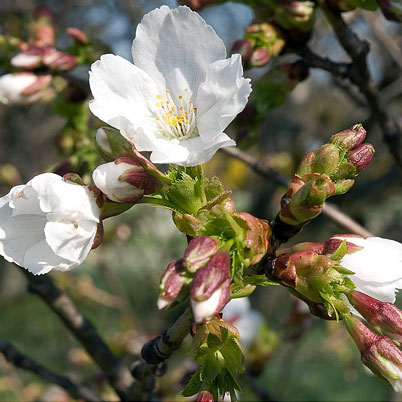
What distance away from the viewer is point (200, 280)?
728 mm

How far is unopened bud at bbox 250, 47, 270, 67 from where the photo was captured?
4.24 feet

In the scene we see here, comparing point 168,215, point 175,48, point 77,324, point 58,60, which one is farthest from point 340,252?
point 168,215

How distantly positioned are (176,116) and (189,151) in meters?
0.17

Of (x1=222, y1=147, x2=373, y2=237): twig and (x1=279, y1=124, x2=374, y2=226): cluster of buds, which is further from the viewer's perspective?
(x1=222, y1=147, x2=373, y2=237): twig

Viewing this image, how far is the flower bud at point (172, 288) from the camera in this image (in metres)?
0.73

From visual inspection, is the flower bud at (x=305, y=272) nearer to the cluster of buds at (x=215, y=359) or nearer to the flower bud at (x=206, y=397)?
the cluster of buds at (x=215, y=359)

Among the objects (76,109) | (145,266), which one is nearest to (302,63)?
(76,109)

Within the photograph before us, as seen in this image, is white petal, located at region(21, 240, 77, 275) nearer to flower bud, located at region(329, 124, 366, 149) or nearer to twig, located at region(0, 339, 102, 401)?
flower bud, located at region(329, 124, 366, 149)

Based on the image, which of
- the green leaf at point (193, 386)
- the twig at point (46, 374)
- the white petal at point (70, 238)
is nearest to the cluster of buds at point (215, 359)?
the green leaf at point (193, 386)

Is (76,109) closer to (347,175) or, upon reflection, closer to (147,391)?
(147,391)

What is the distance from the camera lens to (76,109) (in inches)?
63.4

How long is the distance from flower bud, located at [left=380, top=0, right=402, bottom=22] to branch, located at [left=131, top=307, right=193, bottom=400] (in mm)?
869

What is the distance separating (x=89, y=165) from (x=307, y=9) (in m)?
0.67

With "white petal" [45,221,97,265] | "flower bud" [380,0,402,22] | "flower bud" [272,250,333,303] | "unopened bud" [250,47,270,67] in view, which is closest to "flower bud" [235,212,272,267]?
"flower bud" [272,250,333,303]
